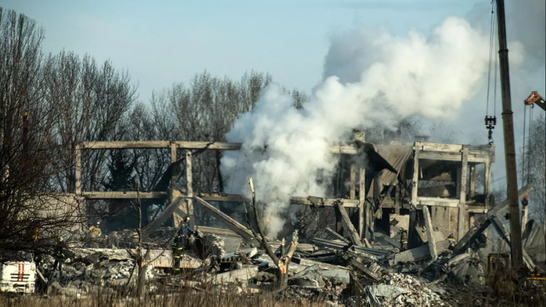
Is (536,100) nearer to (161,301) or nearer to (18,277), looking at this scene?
(161,301)

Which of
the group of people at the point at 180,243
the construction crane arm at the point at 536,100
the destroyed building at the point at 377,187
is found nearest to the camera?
the group of people at the point at 180,243

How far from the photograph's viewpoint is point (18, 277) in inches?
656

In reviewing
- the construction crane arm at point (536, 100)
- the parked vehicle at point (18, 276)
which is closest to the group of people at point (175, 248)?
the parked vehicle at point (18, 276)

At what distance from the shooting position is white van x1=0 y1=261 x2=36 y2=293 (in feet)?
53.9

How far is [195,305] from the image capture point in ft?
43.3

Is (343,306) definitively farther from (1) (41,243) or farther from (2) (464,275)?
(1) (41,243)

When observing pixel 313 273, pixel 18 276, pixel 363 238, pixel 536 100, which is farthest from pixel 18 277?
pixel 536 100

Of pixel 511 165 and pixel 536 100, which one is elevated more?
pixel 536 100

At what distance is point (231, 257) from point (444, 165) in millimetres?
13873

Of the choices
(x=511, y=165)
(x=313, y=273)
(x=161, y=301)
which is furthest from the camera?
(x=313, y=273)

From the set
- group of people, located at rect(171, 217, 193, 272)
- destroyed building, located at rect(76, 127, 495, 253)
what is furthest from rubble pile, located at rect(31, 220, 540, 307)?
destroyed building, located at rect(76, 127, 495, 253)

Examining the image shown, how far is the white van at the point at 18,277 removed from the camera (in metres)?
16.4

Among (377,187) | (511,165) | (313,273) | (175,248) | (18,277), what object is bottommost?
(313,273)

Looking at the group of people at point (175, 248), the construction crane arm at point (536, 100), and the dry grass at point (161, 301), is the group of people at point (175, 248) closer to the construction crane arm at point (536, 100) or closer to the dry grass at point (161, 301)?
the dry grass at point (161, 301)
